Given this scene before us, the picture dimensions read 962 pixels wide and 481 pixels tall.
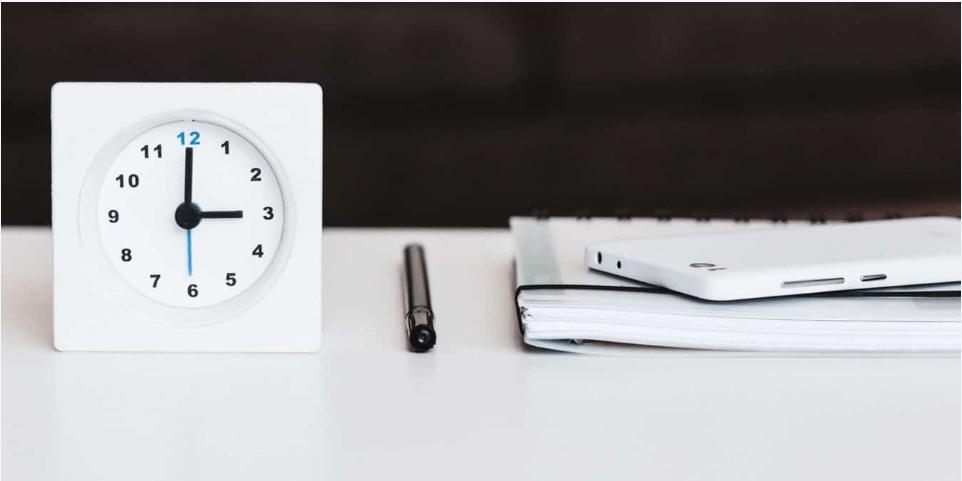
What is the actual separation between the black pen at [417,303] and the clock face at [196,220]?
0.33 ft

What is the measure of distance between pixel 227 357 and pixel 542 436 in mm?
219

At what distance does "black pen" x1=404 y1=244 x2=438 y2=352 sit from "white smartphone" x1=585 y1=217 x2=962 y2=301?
0.12 meters

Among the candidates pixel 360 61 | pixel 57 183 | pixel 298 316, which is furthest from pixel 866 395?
pixel 360 61

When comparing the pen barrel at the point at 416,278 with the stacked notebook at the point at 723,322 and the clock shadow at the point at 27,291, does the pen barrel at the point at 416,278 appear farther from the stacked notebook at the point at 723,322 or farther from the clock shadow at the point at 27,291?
the clock shadow at the point at 27,291

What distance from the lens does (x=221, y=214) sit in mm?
625

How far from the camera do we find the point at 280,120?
2.01ft

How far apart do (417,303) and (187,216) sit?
0.55 feet

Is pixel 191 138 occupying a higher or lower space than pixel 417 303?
higher

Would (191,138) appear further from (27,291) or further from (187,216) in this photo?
(27,291)

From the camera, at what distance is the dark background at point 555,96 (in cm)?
207

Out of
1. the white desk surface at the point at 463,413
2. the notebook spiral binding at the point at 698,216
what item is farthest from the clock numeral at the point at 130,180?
the notebook spiral binding at the point at 698,216

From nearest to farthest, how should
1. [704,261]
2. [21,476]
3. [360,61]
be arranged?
[21,476] → [704,261] → [360,61]

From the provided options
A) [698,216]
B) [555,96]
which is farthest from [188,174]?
[555,96]

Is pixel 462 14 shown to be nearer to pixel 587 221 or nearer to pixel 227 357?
pixel 587 221
